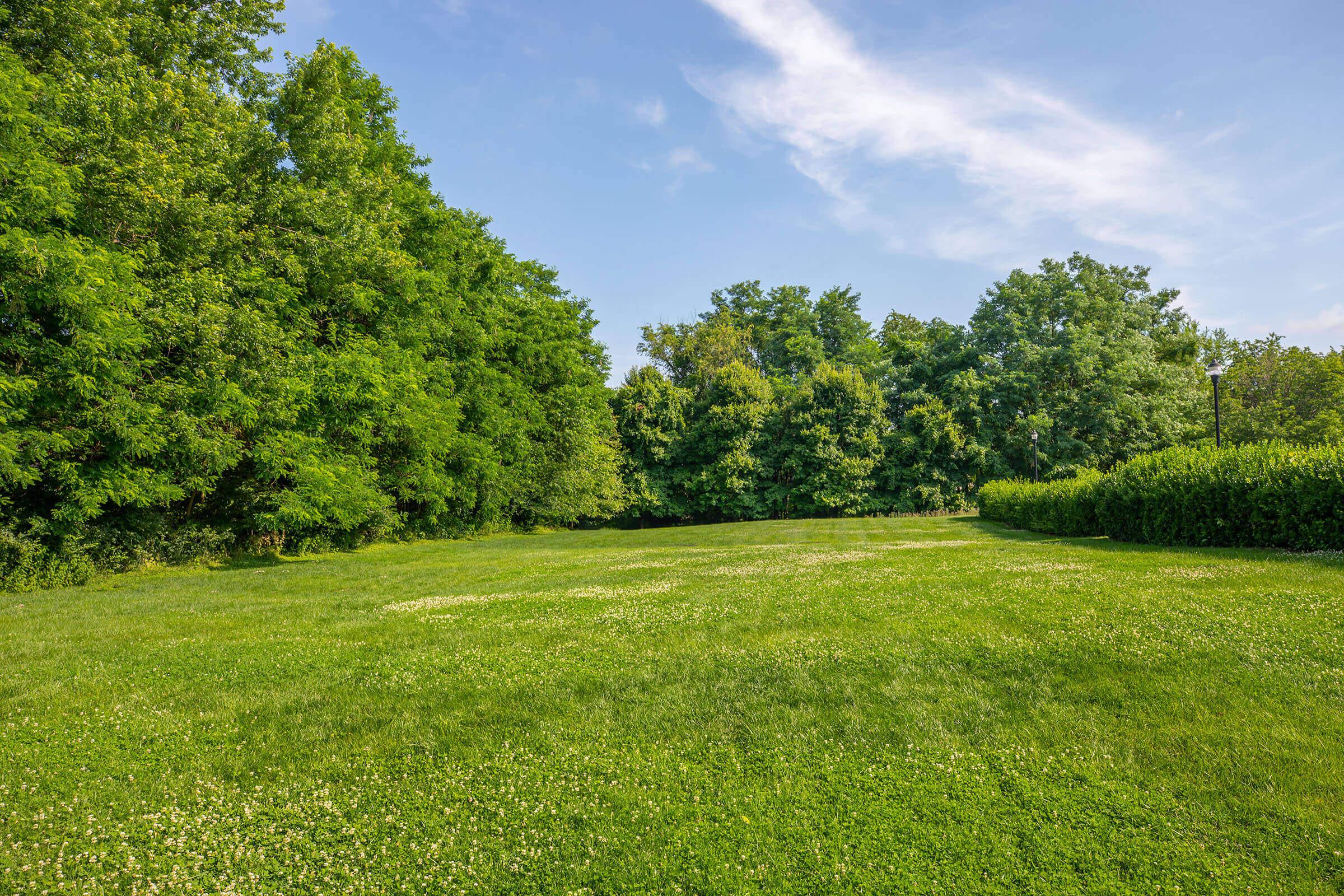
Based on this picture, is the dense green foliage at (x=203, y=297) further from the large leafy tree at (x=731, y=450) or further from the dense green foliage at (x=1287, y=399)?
the dense green foliage at (x=1287, y=399)

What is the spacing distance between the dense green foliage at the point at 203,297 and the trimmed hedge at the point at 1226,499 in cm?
2655

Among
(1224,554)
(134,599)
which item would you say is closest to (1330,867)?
(1224,554)

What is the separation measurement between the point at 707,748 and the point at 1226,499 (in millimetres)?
18070

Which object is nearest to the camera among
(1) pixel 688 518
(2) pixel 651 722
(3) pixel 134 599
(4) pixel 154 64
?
(2) pixel 651 722

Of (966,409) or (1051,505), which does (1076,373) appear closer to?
(966,409)

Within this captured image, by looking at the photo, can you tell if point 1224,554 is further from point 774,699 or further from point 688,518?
point 688,518

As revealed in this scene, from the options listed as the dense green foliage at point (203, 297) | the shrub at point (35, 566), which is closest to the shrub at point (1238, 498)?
the dense green foliage at point (203, 297)

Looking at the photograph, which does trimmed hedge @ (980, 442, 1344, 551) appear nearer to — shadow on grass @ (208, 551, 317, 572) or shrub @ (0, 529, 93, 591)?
shadow on grass @ (208, 551, 317, 572)

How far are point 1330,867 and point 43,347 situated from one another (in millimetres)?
23431

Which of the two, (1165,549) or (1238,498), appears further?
(1165,549)

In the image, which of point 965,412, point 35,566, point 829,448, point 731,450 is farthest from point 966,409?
point 35,566

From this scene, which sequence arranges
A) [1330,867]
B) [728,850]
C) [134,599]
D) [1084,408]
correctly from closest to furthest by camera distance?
[1330,867]
[728,850]
[134,599]
[1084,408]

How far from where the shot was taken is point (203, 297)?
18656mm

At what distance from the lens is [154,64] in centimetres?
2147
